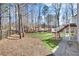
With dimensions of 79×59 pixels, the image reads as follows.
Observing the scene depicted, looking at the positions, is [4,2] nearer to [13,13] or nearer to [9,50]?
[13,13]

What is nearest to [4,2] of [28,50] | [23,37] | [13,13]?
[13,13]

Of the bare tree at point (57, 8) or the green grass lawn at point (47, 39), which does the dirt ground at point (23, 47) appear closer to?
the green grass lawn at point (47, 39)

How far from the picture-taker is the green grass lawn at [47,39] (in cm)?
162

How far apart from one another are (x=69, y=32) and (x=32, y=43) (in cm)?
35

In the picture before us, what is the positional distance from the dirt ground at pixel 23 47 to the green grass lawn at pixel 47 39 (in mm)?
33

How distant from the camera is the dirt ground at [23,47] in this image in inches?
64.2

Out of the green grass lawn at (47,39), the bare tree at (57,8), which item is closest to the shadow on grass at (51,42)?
the green grass lawn at (47,39)

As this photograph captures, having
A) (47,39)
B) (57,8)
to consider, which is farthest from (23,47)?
(57,8)

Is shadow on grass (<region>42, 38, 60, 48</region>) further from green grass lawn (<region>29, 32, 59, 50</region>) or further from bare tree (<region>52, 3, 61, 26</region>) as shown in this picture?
bare tree (<region>52, 3, 61, 26</region>)

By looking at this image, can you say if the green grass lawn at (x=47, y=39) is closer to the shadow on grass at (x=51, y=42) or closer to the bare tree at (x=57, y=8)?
the shadow on grass at (x=51, y=42)

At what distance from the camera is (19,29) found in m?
1.64

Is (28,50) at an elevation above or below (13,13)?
below

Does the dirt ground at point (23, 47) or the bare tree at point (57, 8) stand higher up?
the bare tree at point (57, 8)

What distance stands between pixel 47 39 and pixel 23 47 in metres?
0.23
